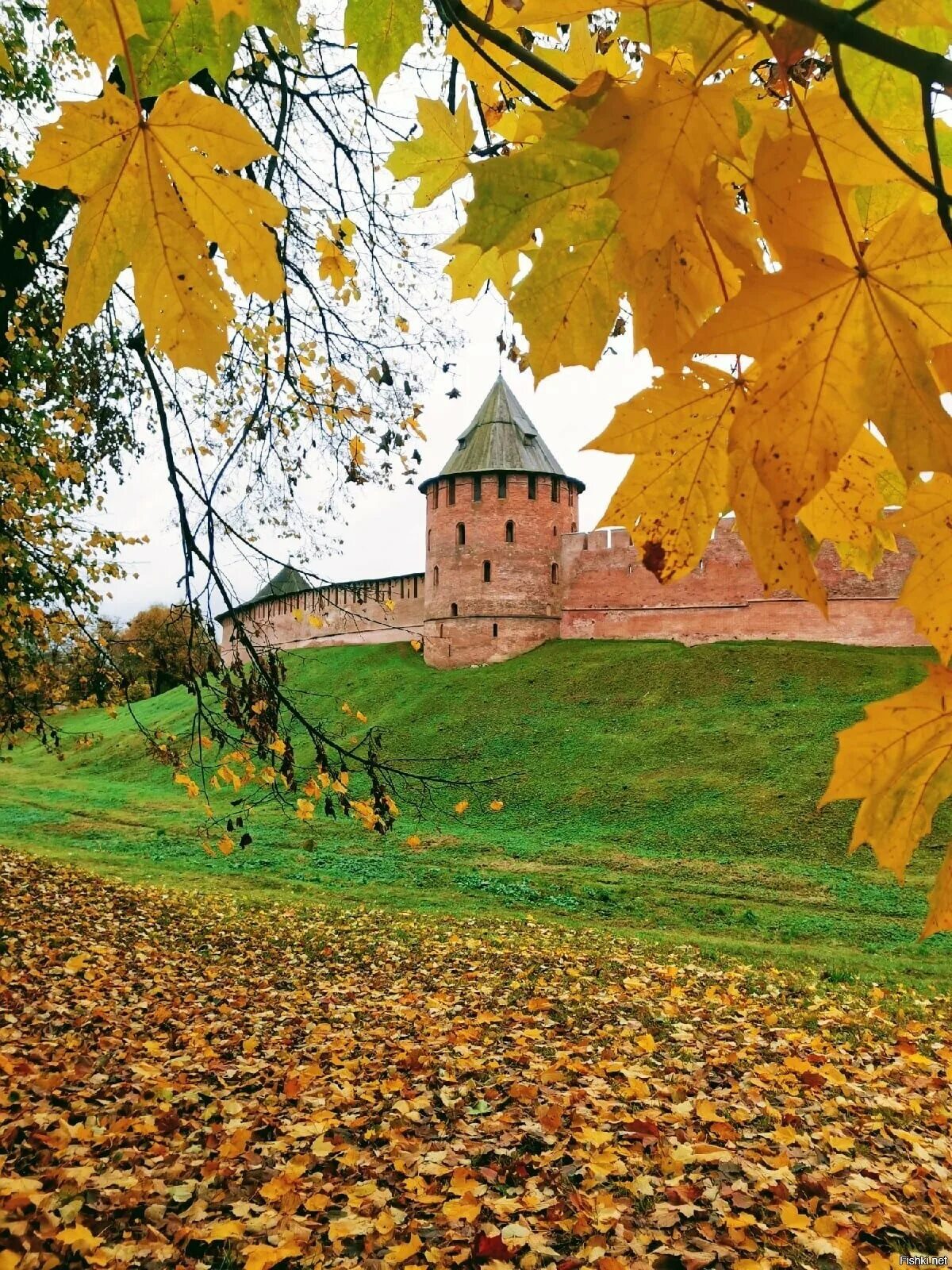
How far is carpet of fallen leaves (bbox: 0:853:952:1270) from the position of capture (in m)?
2.31

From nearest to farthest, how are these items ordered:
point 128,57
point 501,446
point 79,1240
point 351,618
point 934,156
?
point 934,156 < point 128,57 < point 79,1240 < point 351,618 < point 501,446

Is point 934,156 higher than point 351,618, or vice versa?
point 351,618

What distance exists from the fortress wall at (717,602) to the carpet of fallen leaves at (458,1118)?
16.1 meters

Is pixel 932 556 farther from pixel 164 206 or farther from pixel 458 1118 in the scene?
pixel 458 1118

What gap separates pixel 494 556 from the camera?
81.3 ft

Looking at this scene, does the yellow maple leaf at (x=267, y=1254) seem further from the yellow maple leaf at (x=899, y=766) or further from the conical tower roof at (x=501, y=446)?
the conical tower roof at (x=501, y=446)

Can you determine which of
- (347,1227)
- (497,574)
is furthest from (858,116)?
(497,574)

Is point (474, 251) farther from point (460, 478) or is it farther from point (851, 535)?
point (460, 478)

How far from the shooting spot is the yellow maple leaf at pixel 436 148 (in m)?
0.96

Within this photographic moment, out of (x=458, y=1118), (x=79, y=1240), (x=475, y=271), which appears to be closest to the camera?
(x=475, y=271)

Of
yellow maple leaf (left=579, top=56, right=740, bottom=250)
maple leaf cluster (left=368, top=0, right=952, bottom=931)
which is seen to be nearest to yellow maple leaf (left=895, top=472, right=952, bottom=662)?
maple leaf cluster (left=368, top=0, right=952, bottom=931)

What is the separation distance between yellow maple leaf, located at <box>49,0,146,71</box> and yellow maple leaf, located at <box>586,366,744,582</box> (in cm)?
53

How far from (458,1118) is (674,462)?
3.33 meters

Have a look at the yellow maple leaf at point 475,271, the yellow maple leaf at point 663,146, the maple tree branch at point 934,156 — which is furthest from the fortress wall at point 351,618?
the maple tree branch at point 934,156
